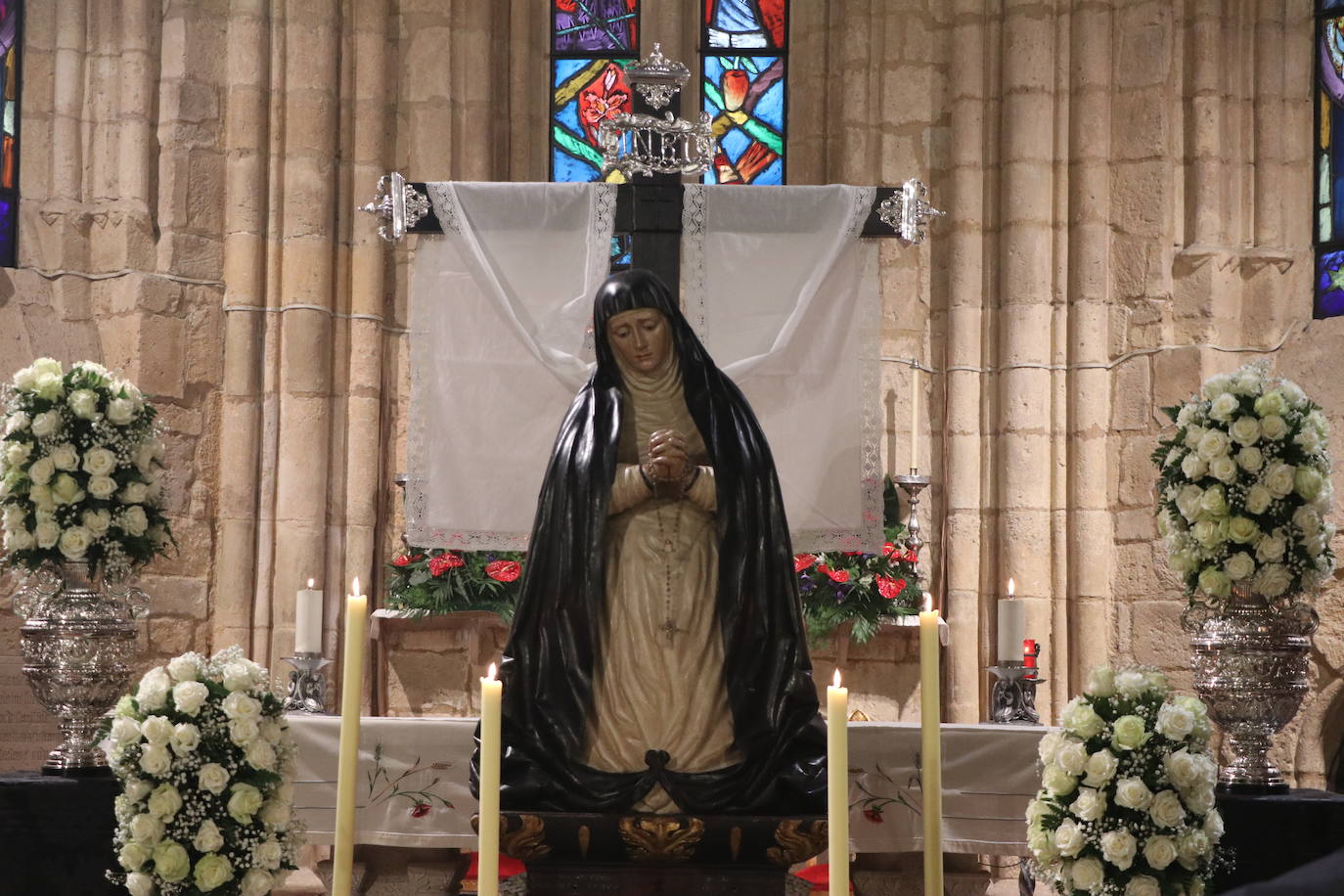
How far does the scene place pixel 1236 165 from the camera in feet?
24.4

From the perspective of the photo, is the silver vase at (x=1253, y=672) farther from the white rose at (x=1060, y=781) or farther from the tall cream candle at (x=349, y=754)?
the tall cream candle at (x=349, y=754)

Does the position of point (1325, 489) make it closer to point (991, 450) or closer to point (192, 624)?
point (991, 450)

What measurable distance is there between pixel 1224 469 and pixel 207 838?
8.01 feet

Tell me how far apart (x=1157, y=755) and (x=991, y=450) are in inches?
167

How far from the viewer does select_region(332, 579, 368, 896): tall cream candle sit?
2.63m

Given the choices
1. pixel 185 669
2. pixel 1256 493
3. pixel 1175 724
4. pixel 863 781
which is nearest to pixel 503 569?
pixel 863 781

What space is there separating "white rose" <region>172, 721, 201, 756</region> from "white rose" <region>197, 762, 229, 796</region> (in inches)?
2.1

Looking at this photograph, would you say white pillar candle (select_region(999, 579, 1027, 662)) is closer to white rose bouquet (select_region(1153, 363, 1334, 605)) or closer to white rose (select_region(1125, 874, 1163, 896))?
white rose bouquet (select_region(1153, 363, 1334, 605))

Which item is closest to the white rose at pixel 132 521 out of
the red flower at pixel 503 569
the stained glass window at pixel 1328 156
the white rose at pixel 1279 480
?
the red flower at pixel 503 569

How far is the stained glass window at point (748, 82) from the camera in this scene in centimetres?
794

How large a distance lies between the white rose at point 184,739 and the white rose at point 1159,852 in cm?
184

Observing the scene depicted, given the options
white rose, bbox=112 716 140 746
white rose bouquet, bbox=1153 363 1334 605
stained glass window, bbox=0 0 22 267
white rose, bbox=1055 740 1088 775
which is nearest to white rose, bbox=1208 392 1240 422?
white rose bouquet, bbox=1153 363 1334 605

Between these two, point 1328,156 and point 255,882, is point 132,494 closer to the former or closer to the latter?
point 255,882

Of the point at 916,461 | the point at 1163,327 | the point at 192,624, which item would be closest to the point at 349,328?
the point at 192,624
